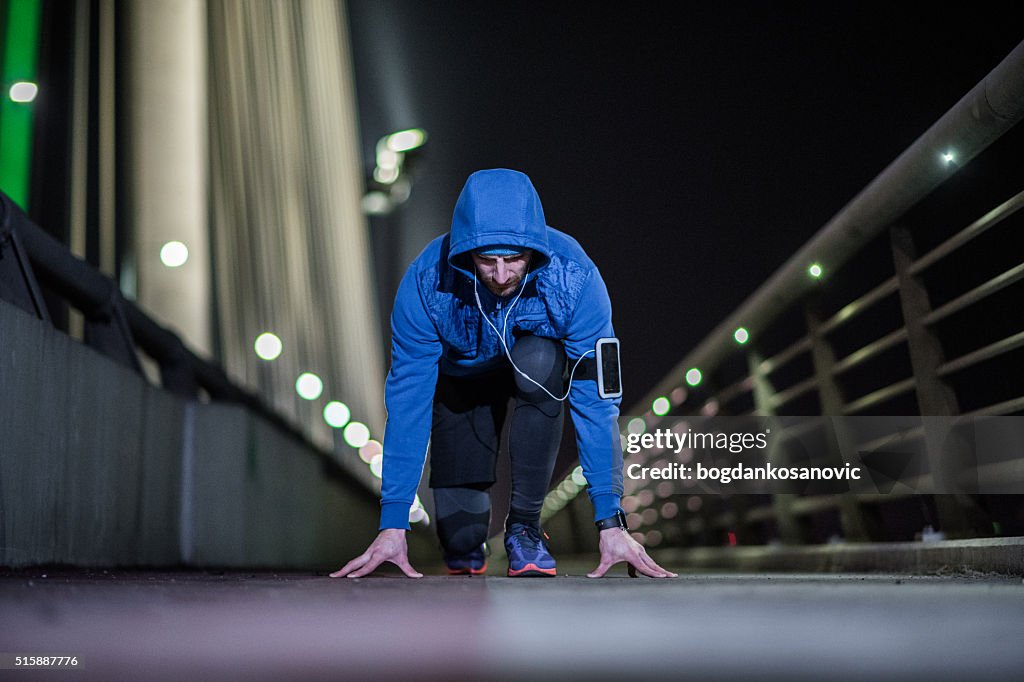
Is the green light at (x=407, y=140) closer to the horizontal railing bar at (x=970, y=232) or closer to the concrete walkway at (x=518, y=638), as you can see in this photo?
the horizontal railing bar at (x=970, y=232)

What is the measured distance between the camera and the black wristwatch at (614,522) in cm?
158

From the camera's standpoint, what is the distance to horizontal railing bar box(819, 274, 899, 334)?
238cm

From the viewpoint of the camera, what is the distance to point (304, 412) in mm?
9789

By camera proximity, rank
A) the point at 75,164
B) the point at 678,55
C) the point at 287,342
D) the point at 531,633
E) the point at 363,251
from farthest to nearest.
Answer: the point at 363,251, the point at 287,342, the point at 678,55, the point at 75,164, the point at 531,633

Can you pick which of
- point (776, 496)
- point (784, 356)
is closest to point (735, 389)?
point (784, 356)

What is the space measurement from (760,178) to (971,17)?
2050 millimetres

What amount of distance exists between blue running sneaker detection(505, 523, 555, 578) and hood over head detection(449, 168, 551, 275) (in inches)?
19.3

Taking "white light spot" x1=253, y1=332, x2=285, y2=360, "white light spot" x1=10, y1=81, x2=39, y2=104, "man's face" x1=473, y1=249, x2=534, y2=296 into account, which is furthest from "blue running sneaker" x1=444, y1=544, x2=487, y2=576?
"white light spot" x1=253, y1=332, x2=285, y2=360

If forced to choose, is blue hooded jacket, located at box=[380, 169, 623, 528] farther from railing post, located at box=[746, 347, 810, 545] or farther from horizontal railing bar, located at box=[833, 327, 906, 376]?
railing post, located at box=[746, 347, 810, 545]

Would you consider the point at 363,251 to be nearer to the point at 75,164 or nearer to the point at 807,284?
the point at 75,164

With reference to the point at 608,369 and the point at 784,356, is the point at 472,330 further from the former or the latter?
the point at 784,356

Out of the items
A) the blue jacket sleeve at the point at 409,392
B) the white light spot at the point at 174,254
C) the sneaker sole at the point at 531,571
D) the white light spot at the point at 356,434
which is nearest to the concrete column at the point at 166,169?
the white light spot at the point at 174,254

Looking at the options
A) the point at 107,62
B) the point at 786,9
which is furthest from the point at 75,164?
the point at 786,9

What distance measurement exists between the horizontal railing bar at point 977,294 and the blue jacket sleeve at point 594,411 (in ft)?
2.40
